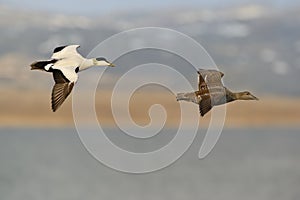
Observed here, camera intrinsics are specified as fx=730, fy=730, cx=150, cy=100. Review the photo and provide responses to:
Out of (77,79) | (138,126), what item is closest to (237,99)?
(138,126)

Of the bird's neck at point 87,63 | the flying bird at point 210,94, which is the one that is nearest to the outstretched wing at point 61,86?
the bird's neck at point 87,63

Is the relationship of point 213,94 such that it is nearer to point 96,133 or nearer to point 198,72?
point 198,72

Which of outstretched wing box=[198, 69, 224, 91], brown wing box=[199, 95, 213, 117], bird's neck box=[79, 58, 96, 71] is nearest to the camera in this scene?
brown wing box=[199, 95, 213, 117]

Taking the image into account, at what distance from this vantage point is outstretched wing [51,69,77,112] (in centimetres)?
345

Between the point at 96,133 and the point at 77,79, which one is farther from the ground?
the point at 77,79

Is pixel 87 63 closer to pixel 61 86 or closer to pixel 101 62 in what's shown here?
pixel 101 62

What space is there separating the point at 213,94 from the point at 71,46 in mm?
889

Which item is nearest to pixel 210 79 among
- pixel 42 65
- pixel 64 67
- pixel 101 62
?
pixel 101 62

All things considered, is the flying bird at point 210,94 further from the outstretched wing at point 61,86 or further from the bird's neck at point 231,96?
the outstretched wing at point 61,86

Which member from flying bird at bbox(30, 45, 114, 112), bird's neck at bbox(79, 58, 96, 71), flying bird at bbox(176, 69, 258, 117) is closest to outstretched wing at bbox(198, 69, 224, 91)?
flying bird at bbox(176, 69, 258, 117)

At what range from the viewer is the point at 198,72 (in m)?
3.69

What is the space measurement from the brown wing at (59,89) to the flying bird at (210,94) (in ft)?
1.75

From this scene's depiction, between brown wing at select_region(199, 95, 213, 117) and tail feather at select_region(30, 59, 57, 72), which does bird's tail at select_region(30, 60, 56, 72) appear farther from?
brown wing at select_region(199, 95, 213, 117)

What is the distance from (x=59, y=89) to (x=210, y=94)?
2.40 ft
